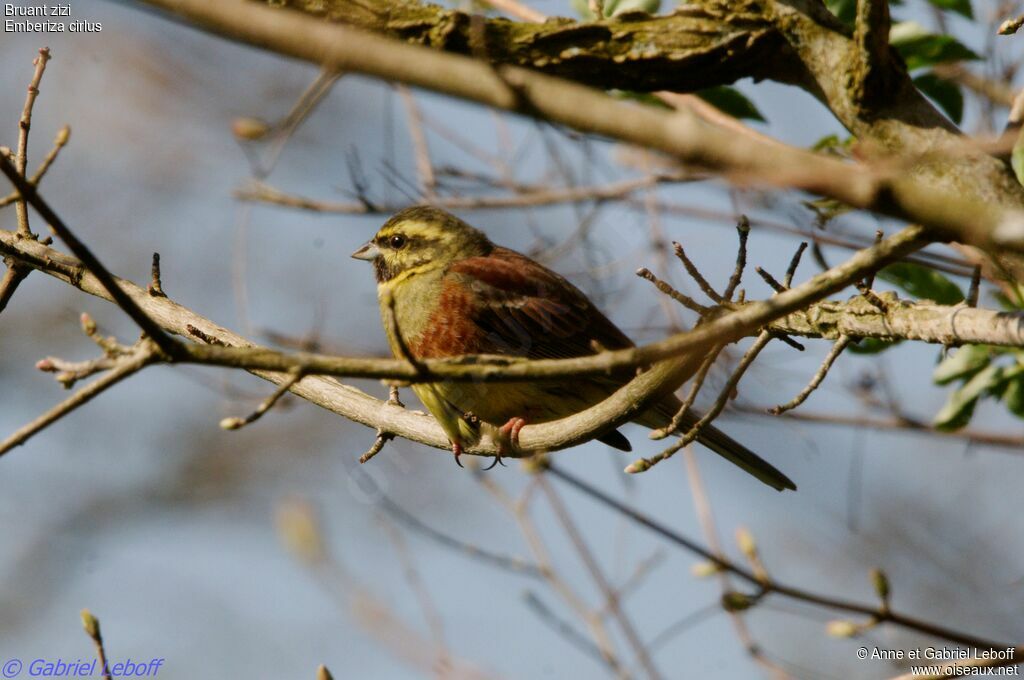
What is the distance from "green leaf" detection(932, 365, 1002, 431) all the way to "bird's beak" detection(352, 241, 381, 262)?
2.89m

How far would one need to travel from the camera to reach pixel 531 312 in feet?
18.4

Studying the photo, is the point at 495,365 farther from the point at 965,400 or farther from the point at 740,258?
the point at 965,400

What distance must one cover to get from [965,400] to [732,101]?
1.42 meters

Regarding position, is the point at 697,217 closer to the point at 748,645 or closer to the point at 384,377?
the point at 748,645

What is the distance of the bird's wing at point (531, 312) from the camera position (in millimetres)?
5484

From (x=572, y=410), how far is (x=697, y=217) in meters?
1.35

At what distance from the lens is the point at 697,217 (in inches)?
228

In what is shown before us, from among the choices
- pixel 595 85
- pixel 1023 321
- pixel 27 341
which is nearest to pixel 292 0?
pixel 595 85

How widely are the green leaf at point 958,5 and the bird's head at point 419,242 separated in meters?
2.50

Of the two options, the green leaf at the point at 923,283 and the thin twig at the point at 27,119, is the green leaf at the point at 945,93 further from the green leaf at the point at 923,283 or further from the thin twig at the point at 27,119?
the thin twig at the point at 27,119

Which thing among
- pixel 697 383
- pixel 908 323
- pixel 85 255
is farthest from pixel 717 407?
pixel 85 255

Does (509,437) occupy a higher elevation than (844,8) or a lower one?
lower

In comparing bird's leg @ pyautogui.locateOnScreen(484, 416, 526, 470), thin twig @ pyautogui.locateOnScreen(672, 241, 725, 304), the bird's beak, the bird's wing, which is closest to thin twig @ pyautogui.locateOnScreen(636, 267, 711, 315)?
thin twig @ pyautogui.locateOnScreen(672, 241, 725, 304)

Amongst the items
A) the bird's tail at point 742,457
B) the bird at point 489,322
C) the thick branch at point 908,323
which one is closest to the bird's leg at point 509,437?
the bird at point 489,322
